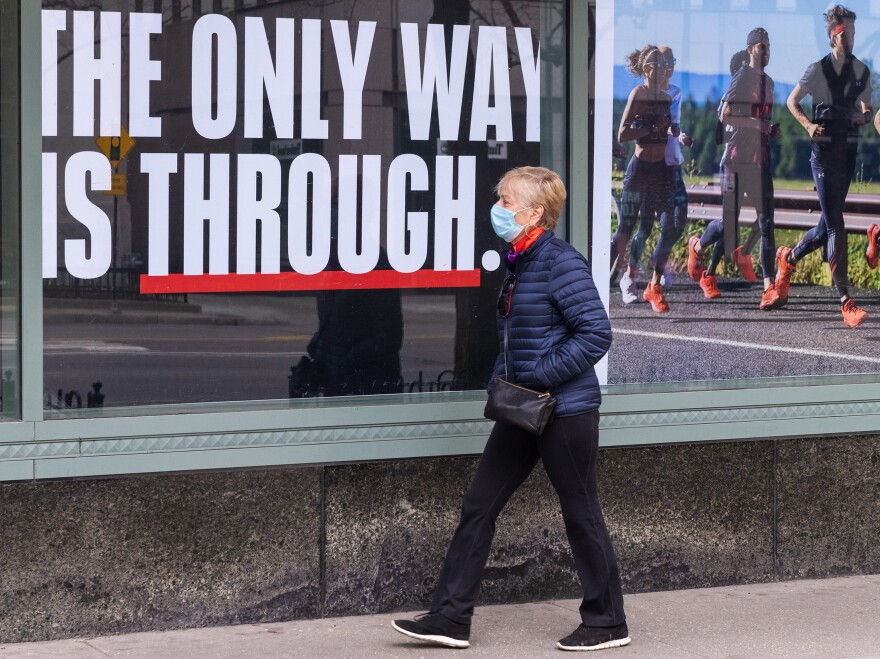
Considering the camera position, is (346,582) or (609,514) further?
(609,514)

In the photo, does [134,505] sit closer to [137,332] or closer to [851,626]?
[137,332]

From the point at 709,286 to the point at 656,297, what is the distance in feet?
0.96

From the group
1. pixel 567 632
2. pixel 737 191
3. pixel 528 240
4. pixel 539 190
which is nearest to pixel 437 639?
pixel 567 632

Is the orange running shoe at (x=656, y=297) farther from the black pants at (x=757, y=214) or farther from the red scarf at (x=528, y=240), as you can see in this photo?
the red scarf at (x=528, y=240)

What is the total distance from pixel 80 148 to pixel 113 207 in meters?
0.26

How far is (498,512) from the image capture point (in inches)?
198

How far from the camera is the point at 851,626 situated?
556cm

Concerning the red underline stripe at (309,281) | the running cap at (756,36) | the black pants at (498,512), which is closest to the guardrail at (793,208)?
the running cap at (756,36)

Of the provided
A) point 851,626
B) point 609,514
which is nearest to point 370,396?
point 609,514

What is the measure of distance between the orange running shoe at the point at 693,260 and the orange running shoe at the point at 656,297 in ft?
0.61

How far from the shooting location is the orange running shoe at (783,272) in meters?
6.52

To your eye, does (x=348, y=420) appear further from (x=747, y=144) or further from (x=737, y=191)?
(x=747, y=144)

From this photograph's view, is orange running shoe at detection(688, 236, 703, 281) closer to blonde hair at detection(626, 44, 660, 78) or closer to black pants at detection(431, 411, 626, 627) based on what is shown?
blonde hair at detection(626, 44, 660, 78)

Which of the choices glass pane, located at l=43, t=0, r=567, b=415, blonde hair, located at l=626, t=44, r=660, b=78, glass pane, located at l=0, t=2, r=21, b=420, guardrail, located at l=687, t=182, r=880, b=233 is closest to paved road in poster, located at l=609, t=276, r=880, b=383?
guardrail, located at l=687, t=182, r=880, b=233
